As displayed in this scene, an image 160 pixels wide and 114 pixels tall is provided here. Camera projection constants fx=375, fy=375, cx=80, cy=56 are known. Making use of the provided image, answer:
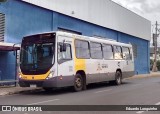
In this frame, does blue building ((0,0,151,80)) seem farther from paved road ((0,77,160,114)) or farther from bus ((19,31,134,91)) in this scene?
paved road ((0,77,160,114))

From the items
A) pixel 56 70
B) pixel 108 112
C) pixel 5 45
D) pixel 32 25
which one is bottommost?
pixel 108 112

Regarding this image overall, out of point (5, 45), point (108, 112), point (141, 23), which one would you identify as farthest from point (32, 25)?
point (141, 23)

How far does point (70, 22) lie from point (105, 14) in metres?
8.35

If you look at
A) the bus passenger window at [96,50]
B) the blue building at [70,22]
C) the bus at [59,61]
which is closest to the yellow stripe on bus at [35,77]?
the bus at [59,61]

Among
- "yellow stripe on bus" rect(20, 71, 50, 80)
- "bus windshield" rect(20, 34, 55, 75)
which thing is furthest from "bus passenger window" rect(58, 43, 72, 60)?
"yellow stripe on bus" rect(20, 71, 50, 80)

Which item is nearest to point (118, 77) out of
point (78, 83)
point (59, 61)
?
point (78, 83)

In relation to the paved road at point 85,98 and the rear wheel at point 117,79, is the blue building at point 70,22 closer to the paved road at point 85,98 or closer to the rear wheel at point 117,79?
the paved road at point 85,98

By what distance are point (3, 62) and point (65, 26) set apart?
329 inches

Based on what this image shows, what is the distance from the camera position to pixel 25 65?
710 inches

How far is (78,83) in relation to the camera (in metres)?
19.2

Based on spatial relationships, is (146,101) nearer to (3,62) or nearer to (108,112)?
(108,112)

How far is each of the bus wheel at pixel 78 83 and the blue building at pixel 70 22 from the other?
171 inches

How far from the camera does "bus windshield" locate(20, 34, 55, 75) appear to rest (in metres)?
17.4

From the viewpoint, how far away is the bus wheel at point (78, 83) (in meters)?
18.9
